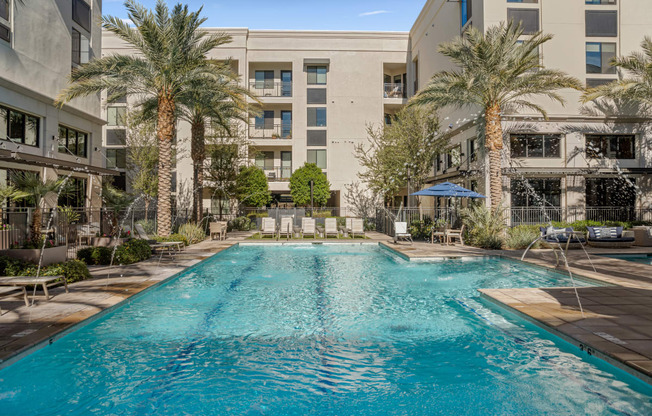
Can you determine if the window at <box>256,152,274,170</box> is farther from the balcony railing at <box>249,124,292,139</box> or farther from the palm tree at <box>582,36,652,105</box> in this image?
the palm tree at <box>582,36,652,105</box>

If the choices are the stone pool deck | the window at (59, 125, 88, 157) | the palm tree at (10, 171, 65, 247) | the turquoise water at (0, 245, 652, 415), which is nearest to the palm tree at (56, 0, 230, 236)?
the window at (59, 125, 88, 157)

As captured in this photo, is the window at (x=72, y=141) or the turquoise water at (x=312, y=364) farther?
the window at (x=72, y=141)

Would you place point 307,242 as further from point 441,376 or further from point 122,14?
point 441,376

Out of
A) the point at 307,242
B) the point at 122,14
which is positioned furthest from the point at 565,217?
the point at 122,14

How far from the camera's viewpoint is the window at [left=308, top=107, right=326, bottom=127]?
31375mm

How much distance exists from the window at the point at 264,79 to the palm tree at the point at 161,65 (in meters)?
16.3

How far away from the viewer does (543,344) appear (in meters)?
5.10

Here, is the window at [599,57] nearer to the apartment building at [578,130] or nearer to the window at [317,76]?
the apartment building at [578,130]

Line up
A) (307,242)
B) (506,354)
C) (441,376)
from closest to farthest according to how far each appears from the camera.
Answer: (441,376)
(506,354)
(307,242)

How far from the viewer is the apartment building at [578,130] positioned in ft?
66.1

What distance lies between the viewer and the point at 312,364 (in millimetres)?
4766

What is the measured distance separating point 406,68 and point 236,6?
712 inches

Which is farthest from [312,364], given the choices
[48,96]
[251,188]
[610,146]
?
[251,188]

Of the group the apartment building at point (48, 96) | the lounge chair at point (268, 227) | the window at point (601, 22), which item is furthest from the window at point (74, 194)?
the window at point (601, 22)
